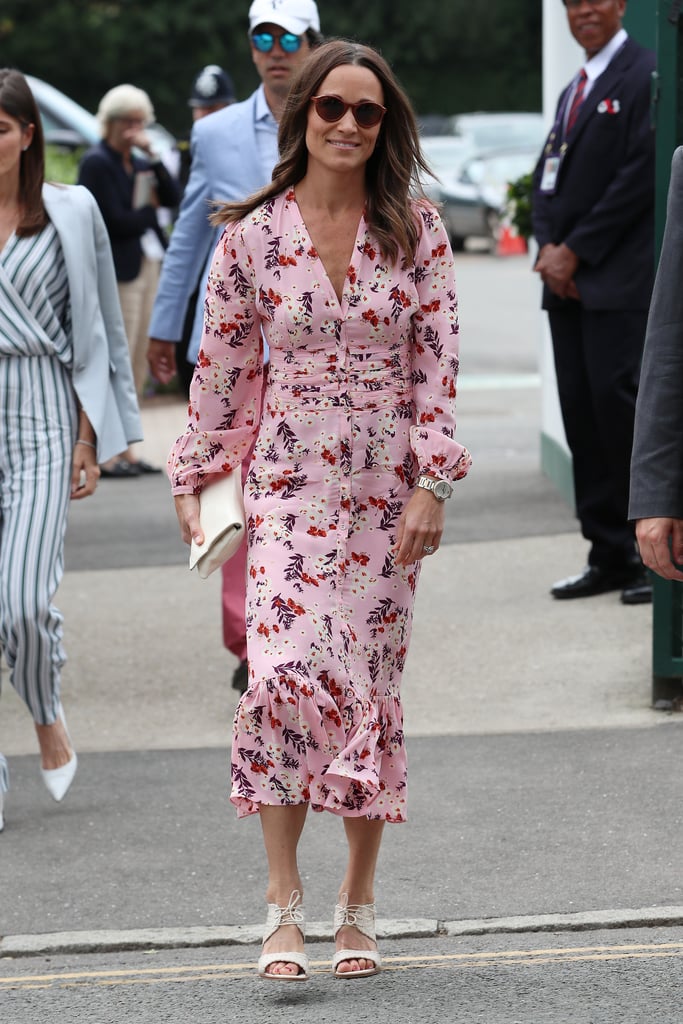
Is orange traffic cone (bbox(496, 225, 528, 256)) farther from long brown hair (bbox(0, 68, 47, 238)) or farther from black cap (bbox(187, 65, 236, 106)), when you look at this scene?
long brown hair (bbox(0, 68, 47, 238))

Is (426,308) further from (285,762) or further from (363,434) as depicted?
(285,762)

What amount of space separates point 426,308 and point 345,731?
37.2 inches

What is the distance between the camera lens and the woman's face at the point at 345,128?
422 cm

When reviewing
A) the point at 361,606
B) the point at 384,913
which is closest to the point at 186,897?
the point at 384,913

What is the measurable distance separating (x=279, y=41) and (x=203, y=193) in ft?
1.97

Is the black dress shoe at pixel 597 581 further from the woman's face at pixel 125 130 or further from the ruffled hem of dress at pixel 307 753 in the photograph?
the woman's face at pixel 125 130

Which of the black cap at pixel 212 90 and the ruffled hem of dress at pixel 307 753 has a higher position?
the ruffled hem of dress at pixel 307 753

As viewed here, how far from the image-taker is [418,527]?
13.8 feet

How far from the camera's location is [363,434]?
423 cm

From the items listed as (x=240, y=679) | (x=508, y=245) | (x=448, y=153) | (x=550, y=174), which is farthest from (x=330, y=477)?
(x=448, y=153)

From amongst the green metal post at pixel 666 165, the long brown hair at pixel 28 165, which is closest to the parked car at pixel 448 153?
the green metal post at pixel 666 165

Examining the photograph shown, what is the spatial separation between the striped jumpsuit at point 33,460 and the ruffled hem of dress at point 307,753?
57.9 inches

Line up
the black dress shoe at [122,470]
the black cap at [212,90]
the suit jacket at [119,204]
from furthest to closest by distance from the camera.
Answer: the black dress shoe at [122,470] < the suit jacket at [119,204] < the black cap at [212,90]

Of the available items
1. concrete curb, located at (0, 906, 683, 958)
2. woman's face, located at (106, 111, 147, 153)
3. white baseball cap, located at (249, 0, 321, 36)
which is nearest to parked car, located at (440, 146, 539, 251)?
woman's face, located at (106, 111, 147, 153)
